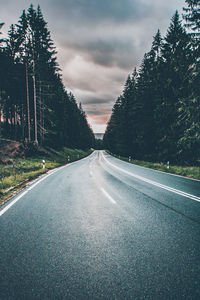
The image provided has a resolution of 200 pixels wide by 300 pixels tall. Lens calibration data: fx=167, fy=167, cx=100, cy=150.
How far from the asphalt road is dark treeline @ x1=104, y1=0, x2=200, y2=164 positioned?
10402 millimetres

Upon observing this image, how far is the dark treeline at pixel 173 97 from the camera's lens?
43.0ft

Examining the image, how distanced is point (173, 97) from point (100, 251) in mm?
21055

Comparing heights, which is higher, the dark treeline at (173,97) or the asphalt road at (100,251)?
the dark treeline at (173,97)

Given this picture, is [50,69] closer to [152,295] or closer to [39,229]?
[39,229]

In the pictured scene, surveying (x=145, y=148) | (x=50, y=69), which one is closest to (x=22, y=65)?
(x=50, y=69)

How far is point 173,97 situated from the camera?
20.4 m

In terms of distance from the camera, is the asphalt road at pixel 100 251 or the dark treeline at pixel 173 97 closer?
the asphalt road at pixel 100 251

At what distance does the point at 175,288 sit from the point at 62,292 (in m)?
1.63

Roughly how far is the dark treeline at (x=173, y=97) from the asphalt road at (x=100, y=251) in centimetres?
1040

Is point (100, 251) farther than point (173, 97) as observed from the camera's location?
No

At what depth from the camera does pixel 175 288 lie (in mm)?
2430

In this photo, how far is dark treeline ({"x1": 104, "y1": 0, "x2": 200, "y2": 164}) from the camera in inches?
516

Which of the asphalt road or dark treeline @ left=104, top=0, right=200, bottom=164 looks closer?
the asphalt road

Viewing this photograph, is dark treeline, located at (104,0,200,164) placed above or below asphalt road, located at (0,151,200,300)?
above
